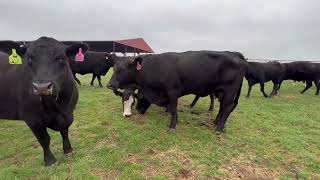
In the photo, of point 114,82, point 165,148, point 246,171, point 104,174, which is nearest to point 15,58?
point 104,174

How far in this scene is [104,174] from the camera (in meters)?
6.53

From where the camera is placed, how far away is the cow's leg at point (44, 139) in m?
6.43

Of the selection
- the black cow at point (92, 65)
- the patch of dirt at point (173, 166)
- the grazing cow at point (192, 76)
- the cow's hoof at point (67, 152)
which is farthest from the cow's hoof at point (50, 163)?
the black cow at point (92, 65)

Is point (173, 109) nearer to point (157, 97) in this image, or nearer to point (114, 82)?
point (157, 97)

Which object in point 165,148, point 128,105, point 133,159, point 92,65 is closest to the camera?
point 133,159

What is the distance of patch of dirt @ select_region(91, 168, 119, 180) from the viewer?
6.44 meters

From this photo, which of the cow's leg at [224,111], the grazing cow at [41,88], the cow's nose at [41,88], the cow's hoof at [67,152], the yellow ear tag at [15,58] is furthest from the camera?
the cow's leg at [224,111]

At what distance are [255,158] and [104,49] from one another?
30.9 m

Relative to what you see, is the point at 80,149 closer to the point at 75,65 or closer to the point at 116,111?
the point at 116,111

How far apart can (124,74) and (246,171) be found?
4058 mm

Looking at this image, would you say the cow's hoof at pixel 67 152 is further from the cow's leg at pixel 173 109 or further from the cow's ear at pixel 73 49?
the cow's leg at pixel 173 109

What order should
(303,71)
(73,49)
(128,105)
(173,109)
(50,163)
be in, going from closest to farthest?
(73,49) → (50,163) → (173,109) → (128,105) → (303,71)

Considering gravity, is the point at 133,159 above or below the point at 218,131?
below

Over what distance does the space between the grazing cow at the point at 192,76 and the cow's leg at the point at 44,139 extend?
10.2ft
